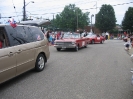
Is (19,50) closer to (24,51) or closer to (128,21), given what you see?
(24,51)

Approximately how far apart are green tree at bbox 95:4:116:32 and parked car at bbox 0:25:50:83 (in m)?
→ 52.9

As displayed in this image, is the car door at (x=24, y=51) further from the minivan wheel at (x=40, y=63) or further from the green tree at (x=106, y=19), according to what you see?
the green tree at (x=106, y=19)

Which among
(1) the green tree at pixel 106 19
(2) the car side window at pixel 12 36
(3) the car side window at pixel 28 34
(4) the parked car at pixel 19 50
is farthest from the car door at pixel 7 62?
(1) the green tree at pixel 106 19

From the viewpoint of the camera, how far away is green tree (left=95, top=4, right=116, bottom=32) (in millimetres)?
57562

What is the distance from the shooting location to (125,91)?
4.78 meters

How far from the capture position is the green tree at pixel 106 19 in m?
57.6

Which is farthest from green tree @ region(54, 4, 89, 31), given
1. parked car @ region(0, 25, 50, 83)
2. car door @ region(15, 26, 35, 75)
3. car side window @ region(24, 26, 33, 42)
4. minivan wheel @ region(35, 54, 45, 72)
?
car door @ region(15, 26, 35, 75)

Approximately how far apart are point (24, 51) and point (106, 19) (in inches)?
2158

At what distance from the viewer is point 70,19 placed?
2512 inches

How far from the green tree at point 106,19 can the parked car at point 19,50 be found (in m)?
52.9

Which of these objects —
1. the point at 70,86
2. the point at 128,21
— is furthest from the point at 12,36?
the point at 128,21

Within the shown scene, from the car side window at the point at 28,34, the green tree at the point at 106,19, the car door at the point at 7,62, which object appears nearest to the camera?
the car door at the point at 7,62

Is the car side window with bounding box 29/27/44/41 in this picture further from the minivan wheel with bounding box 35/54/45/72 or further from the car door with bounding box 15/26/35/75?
the minivan wheel with bounding box 35/54/45/72

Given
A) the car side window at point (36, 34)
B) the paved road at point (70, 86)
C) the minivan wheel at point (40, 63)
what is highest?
the car side window at point (36, 34)
